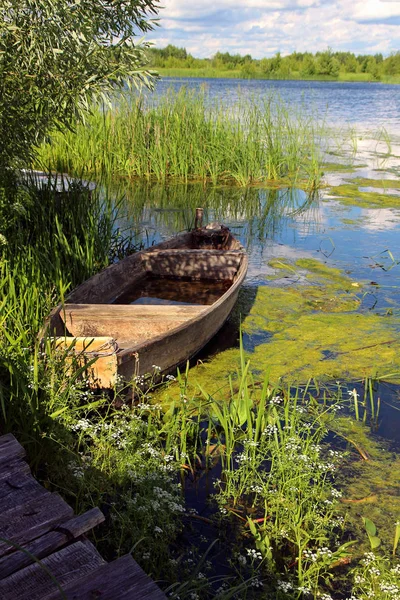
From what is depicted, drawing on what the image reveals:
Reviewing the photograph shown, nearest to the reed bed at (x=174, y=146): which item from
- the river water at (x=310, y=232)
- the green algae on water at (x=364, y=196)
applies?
the river water at (x=310, y=232)

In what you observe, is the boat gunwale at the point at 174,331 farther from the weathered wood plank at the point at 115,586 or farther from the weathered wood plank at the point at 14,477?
the weathered wood plank at the point at 115,586

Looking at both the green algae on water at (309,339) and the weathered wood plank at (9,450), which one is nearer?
the weathered wood plank at (9,450)

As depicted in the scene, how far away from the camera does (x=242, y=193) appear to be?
38.0ft

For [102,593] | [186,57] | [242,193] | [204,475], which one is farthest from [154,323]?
[186,57]

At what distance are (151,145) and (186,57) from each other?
166ft

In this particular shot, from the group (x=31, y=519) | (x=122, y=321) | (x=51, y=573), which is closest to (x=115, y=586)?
(x=51, y=573)

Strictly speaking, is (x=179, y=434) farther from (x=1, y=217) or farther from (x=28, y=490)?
(x=1, y=217)

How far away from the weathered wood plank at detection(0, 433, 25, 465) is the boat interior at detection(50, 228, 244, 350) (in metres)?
1.96

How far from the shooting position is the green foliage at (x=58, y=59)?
3543mm

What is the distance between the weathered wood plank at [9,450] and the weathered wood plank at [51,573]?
594 mm

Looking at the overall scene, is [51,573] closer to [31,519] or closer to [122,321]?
[31,519]

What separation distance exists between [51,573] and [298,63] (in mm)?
62598

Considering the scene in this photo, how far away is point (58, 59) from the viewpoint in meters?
3.72

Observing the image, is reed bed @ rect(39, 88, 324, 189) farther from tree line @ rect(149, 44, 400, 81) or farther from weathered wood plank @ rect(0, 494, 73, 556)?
tree line @ rect(149, 44, 400, 81)
